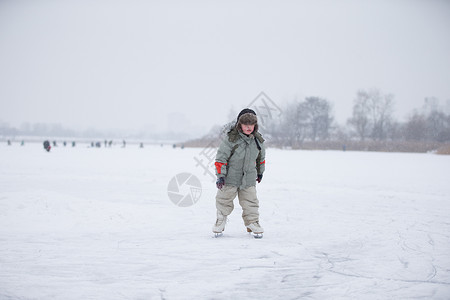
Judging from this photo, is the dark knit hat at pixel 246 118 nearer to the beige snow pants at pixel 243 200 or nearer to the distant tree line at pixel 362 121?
the beige snow pants at pixel 243 200

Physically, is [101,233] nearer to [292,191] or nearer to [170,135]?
[292,191]

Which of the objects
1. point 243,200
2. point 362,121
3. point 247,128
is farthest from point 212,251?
point 362,121

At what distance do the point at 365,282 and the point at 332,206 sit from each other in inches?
151

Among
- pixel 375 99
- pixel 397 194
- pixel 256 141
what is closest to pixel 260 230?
pixel 256 141

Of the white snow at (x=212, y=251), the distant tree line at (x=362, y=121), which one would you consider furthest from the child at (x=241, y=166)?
the distant tree line at (x=362, y=121)

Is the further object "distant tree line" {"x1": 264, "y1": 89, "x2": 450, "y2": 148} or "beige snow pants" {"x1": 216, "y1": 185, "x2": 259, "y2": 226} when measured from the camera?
"distant tree line" {"x1": 264, "y1": 89, "x2": 450, "y2": 148}

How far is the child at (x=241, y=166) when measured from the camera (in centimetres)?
381

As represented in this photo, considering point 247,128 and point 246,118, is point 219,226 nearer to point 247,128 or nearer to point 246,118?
point 247,128

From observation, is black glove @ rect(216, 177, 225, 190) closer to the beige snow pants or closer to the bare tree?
the beige snow pants

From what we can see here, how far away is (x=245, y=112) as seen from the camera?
12.6ft

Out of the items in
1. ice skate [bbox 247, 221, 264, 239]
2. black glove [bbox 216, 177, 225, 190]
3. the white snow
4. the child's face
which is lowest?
the white snow

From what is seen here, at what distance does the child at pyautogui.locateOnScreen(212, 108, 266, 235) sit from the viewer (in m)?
3.81

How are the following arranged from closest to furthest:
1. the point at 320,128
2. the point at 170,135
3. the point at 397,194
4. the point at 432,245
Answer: the point at 432,245, the point at 397,194, the point at 320,128, the point at 170,135

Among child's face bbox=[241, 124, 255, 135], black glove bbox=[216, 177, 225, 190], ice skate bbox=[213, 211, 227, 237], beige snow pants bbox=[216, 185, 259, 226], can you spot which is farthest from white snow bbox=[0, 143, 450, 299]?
child's face bbox=[241, 124, 255, 135]
